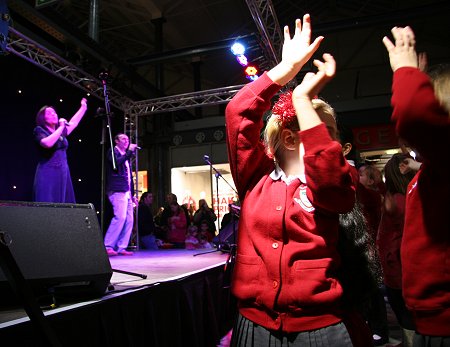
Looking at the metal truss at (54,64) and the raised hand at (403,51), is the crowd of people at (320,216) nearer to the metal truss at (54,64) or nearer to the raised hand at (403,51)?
the raised hand at (403,51)

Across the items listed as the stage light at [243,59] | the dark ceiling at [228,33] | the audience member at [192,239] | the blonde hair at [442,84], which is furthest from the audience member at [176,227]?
the blonde hair at [442,84]

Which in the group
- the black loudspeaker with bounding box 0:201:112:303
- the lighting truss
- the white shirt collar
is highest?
the lighting truss

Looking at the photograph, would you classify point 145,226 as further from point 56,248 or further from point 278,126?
point 278,126

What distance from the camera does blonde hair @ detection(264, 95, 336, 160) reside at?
108cm

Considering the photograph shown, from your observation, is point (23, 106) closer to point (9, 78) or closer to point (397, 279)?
point (9, 78)

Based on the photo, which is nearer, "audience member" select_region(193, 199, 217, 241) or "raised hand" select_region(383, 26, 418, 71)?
"raised hand" select_region(383, 26, 418, 71)

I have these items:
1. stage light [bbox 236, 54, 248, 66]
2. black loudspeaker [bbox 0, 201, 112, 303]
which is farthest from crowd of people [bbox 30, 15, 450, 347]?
stage light [bbox 236, 54, 248, 66]

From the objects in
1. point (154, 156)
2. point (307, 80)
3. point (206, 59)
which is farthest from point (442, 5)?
point (154, 156)

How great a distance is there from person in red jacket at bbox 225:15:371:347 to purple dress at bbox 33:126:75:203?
386cm

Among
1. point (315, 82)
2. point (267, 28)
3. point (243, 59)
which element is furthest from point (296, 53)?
point (243, 59)

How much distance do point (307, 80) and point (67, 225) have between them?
4.02 ft

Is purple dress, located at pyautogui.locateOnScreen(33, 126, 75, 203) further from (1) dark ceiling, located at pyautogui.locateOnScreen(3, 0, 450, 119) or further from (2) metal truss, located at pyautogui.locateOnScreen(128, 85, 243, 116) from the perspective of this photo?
(2) metal truss, located at pyautogui.locateOnScreen(128, 85, 243, 116)

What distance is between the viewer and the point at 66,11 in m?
9.16

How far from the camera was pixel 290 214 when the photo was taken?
99 cm
